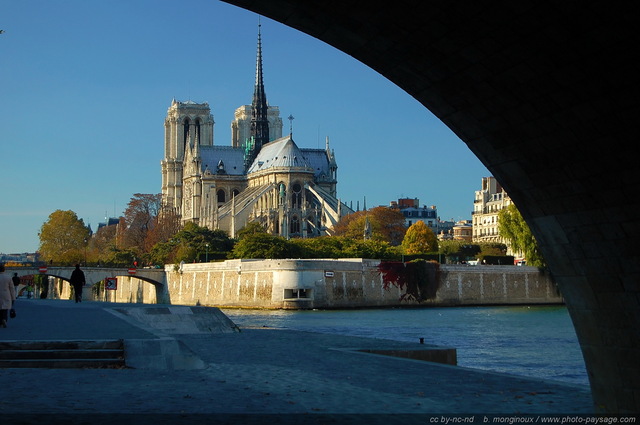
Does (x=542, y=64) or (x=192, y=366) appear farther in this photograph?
(x=192, y=366)

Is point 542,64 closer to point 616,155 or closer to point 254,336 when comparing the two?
point 616,155

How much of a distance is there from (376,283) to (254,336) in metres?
53.9

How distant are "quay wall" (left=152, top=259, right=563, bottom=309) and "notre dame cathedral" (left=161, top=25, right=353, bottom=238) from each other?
43.3 meters

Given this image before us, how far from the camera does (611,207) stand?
9.34 metres

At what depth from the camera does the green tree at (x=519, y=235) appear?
266 ft

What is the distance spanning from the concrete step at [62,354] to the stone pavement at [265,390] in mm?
424

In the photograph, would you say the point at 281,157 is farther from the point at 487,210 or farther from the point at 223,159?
the point at 487,210

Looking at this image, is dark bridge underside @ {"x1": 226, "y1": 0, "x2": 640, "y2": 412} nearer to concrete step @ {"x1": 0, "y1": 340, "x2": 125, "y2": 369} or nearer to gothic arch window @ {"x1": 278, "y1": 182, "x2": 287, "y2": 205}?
concrete step @ {"x1": 0, "y1": 340, "x2": 125, "y2": 369}

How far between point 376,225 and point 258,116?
4578 centimetres

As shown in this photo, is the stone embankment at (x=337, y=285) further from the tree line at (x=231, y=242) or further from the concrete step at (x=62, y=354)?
the concrete step at (x=62, y=354)

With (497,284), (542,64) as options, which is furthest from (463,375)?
(497,284)

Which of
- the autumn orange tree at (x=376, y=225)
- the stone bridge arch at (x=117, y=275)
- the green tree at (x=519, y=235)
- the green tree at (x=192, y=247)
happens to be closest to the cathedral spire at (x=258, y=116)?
the autumn orange tree at (x=376, y=225)

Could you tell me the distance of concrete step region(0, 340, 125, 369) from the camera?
1577cm

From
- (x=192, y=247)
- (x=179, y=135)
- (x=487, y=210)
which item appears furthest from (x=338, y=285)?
(x=179, y=135)
